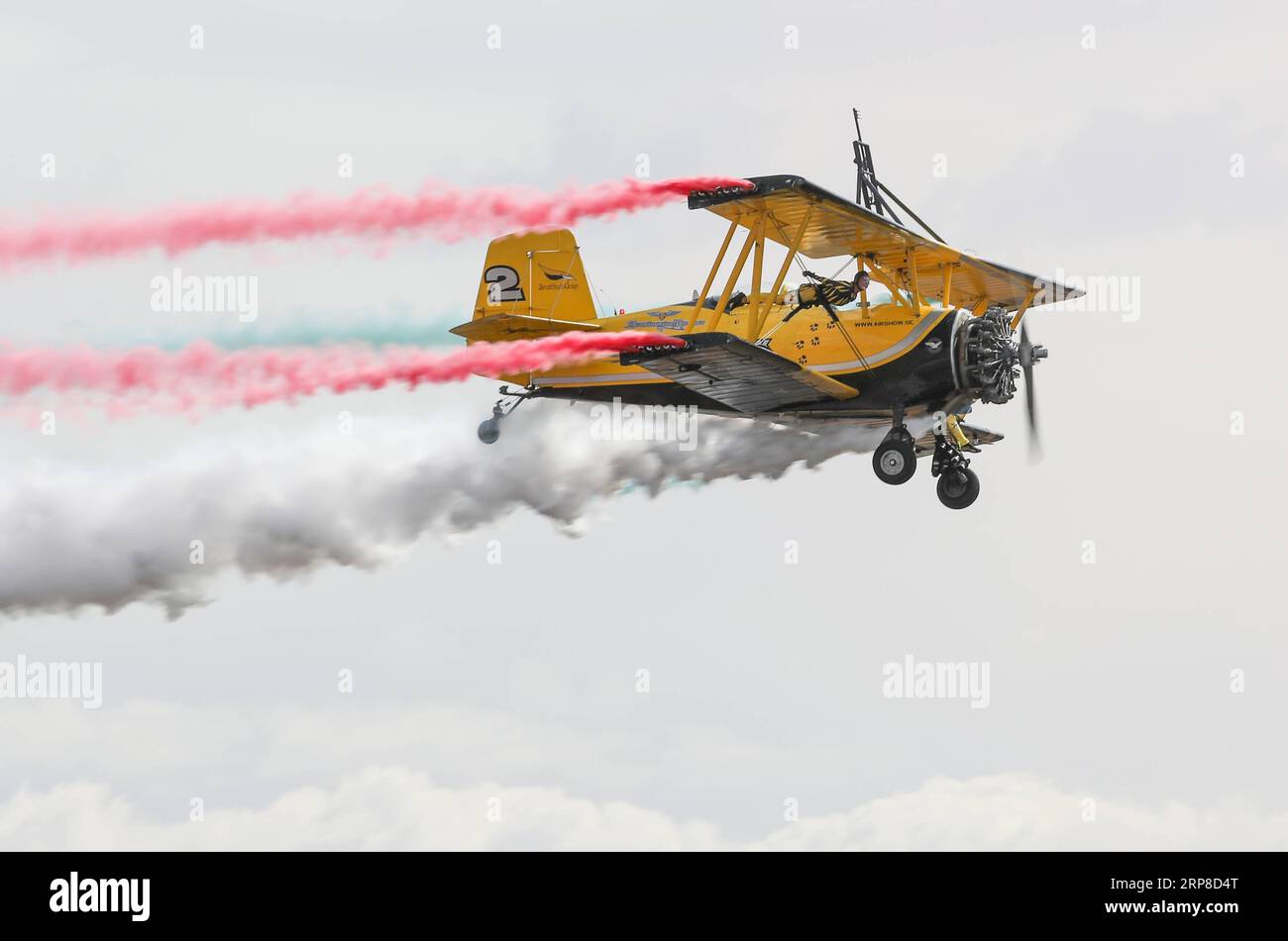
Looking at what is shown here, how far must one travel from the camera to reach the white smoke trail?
3384 centimetres

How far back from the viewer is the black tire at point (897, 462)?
105 ft

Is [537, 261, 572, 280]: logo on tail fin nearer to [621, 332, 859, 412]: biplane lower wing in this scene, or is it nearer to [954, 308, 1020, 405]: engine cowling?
[621, 332, 859, 412]: biplane lower wing

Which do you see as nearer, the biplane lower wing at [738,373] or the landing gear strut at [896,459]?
the biplane lower wing at [738,373]

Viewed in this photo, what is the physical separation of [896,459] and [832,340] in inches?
73.5

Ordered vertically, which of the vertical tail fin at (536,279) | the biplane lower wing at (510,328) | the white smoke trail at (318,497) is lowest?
the white smoke trail at (318,497)

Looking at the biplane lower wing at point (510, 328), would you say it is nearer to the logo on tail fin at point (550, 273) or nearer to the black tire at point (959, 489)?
the logo on tail fin at point (550, 273)

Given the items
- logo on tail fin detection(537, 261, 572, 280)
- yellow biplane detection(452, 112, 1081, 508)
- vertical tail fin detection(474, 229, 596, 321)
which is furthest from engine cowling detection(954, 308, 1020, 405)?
logo on tail fin detection(537, 261, 572, 280)

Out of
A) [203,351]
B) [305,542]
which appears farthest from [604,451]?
[203,351]

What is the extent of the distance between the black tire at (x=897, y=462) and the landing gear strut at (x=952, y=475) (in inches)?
25.1

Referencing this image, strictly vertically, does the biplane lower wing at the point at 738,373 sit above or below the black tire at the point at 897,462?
above

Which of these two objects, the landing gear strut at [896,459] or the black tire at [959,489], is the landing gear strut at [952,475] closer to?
the black tire at [959,489]

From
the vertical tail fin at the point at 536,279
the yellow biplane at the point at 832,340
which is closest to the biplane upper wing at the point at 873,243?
the yellow biplane at the point at 832,340

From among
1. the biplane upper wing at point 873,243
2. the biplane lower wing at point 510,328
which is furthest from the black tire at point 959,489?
the biplane lower wing at point 510,328

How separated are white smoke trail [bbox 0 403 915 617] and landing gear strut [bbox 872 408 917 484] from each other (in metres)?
2.29
